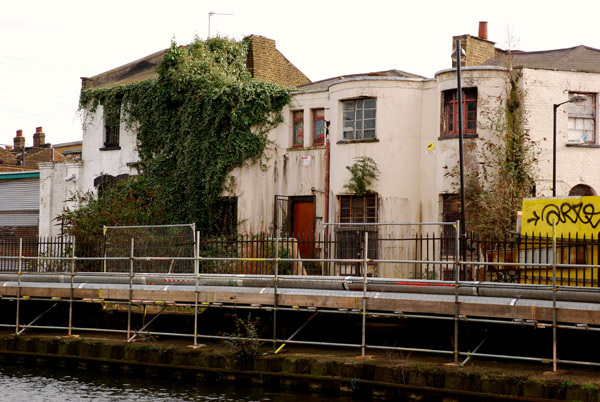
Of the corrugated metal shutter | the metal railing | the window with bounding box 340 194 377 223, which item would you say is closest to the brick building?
the corrugated metal shutter

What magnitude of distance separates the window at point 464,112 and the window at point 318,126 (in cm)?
474

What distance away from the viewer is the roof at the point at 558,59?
26156 millimetres

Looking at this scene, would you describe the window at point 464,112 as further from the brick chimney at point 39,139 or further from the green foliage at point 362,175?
the brick chimney at point 39,139

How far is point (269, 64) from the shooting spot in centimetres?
3378

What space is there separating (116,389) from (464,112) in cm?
1512

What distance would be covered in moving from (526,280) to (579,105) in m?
11.8

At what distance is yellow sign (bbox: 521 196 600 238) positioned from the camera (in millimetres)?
16234

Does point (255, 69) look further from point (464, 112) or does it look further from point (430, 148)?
point (464, 112)

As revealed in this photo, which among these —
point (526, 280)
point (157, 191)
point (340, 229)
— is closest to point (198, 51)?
→ point (157, 191)

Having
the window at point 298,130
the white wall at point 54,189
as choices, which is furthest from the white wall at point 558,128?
the white wall at point 54,189

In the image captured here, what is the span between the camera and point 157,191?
31141mm

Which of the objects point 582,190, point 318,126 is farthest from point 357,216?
point 582,190

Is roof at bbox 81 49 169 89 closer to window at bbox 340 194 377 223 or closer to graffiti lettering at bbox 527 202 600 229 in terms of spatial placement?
window at bbox 340 194 377 223

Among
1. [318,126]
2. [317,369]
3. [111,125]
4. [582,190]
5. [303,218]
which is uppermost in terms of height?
[111,125]
